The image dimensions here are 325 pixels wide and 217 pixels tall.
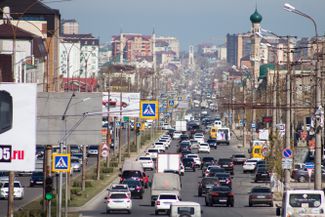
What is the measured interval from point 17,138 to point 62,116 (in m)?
23.2

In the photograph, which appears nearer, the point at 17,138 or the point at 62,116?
the point at 17,138

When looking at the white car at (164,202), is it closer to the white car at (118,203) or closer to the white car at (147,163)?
the white car at (118,203)

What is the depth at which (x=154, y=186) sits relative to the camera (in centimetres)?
7056

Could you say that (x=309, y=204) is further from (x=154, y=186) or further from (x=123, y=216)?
(x=154, y=186)

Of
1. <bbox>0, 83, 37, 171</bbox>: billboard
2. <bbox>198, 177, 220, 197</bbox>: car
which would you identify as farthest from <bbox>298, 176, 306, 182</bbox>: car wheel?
<bbox>0, 83, 37, 171</bbox>: billboard

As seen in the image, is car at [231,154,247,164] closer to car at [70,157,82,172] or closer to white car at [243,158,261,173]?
white car at [243,158,261,173]

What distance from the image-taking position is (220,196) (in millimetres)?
69375

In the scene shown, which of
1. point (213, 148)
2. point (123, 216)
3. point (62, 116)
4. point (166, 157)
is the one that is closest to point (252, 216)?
point (123, 216)

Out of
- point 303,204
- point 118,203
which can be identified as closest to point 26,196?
point 118,203

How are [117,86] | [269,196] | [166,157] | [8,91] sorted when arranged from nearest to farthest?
[8,91] → [269,196] → [166,157] → [117,86]

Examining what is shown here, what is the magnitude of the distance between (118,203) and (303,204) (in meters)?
19.1

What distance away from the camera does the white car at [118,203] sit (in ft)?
209

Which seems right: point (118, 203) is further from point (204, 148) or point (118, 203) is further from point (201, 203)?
point (204, 148)

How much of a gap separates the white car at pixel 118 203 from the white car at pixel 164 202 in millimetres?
1578
